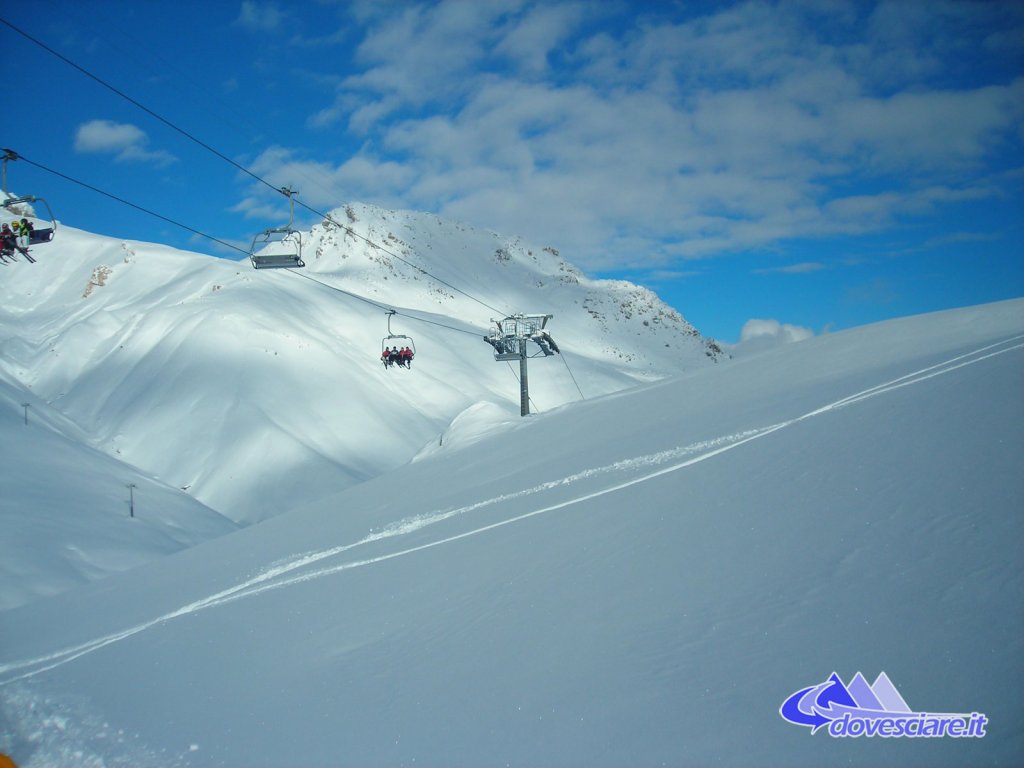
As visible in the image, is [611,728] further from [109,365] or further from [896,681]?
[109,365]

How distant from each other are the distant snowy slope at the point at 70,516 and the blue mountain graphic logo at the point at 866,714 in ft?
68.6

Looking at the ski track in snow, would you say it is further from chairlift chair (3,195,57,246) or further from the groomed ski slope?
chairlift chair (3,195,57,246)

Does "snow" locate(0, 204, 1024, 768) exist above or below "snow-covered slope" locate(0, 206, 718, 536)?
below

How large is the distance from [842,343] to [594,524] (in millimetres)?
8399

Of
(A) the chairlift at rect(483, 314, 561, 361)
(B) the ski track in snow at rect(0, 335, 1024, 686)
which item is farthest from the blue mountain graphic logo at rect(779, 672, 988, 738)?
(A) the chairlift at rect(483, 314, 561, 361)

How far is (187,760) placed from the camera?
167 inches

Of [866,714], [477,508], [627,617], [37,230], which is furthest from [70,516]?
[866,714]

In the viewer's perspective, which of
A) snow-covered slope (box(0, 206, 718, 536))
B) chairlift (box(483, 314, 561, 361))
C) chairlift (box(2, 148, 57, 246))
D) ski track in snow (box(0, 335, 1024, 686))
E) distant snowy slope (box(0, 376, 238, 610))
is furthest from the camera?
snow-covered slope (box(0, 206, 718, 536))

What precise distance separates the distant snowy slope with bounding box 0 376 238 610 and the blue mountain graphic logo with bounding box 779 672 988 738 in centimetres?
2092

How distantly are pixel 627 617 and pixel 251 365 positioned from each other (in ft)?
186

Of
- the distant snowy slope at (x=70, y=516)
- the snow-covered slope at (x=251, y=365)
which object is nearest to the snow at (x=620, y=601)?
the distant snowy slope at (x=70, y=516)

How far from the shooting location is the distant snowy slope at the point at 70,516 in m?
21.3

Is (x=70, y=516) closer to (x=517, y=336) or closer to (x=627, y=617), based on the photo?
(x=517, y=336)

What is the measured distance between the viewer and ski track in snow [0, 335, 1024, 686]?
7152mm
